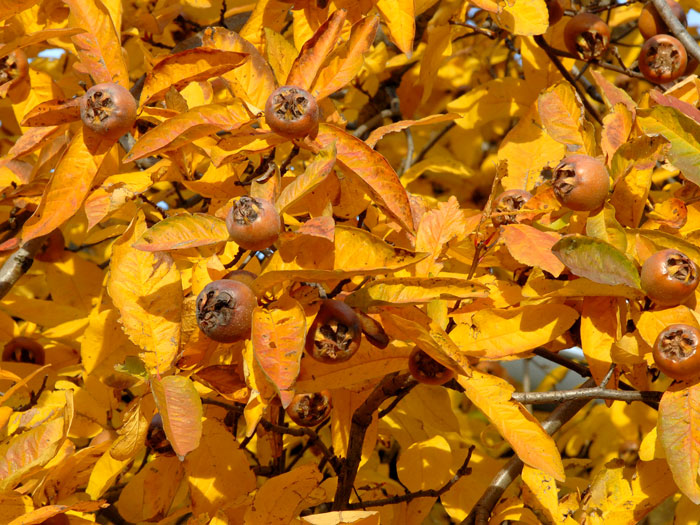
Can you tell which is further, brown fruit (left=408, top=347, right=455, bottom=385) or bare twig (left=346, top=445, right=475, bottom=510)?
bare twig (left=346, top=445, right=475, bottom=510)

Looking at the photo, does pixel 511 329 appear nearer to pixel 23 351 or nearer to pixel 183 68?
pixel 183 68

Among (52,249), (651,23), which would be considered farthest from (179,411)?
(651,23)

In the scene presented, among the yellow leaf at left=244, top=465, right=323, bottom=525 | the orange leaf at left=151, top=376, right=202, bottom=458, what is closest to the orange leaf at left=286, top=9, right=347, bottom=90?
the orange leaf at left=151, top=376, right=202, bottom=458

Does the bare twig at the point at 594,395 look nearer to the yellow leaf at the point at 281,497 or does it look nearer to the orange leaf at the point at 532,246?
the orange leaf at the point at 532,246

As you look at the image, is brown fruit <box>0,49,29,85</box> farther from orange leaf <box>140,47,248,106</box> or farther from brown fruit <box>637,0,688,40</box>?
brown fruit <box>637,0,688,40</box>

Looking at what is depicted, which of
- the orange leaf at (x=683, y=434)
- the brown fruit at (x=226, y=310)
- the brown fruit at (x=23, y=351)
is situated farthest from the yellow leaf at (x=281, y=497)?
the brown fruit at (x=23, y=351)

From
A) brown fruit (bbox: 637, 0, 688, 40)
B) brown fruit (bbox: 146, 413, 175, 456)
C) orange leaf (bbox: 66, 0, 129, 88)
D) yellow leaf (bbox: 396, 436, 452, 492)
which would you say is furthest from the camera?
brown fruit (bbox: 637, 0, 688, 40)

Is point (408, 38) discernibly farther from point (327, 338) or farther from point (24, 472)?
point (24, 472)
